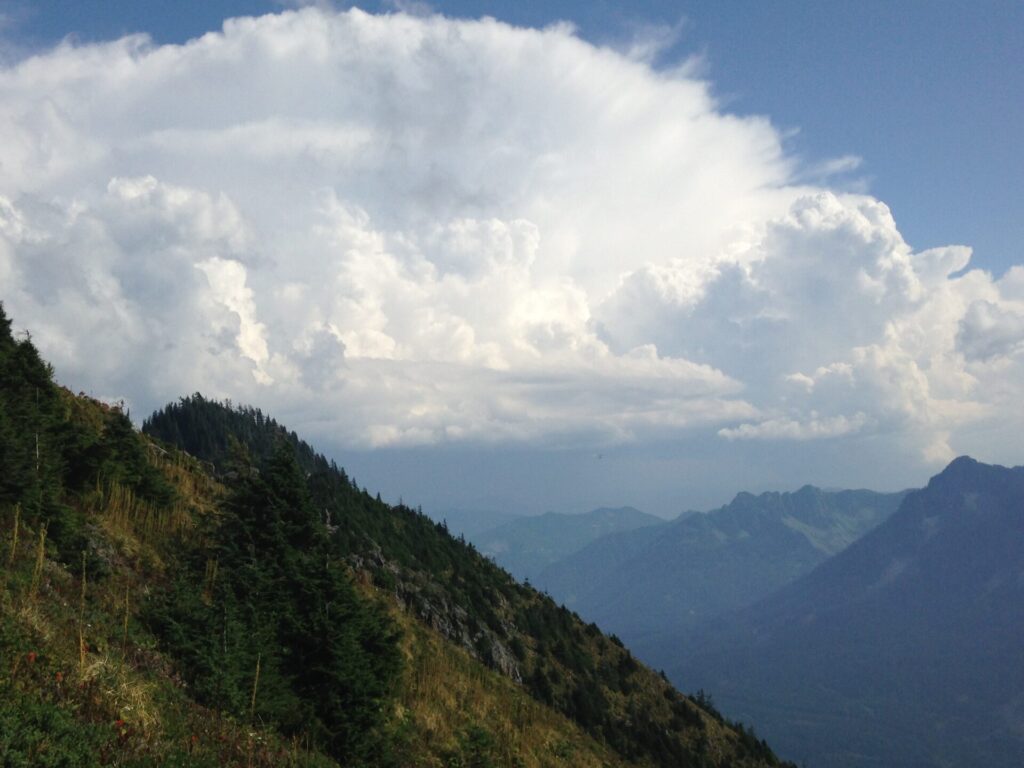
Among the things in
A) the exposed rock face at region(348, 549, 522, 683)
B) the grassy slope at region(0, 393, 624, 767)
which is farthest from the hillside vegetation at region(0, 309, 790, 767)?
the exposed rock face at region(348, 549, 522, 683)

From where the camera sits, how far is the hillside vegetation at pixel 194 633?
11.1 meters

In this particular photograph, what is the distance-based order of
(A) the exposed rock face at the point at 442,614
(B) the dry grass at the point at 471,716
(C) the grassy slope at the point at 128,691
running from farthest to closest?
(A) the exposed rock face at the point at 442,614 → (B) the dry grass at the point at 471,716 → (C) the grassy slope at the point at 128,691

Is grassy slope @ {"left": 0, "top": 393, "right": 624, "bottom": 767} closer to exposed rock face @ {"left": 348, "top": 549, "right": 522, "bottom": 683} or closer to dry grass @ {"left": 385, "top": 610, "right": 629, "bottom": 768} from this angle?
dry grass @ {"left": 385, "top": 610, "right": 629, "bottom": 768}

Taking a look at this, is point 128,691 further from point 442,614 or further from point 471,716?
point 442,614

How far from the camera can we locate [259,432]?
112 metres

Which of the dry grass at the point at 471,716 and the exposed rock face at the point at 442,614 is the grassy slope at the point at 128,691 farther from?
the exposed rock face at the point at 442,614

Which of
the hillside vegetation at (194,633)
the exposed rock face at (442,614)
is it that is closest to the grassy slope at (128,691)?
the hillside vegetation at (194,633)

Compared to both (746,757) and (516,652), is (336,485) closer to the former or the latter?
(516,652)

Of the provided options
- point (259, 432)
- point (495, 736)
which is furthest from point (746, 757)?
point (259, 432)

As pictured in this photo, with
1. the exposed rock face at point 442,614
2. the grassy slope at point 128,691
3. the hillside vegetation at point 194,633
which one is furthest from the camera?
the exposed rock face at point 442,614

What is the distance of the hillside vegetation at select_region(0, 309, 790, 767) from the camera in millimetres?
11078

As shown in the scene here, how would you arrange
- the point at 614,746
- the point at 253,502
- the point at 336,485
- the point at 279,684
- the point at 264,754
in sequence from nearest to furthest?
the point at 264,754
the point at 279,684
the point at 253,502
the point at 614,746
the point at 336,485

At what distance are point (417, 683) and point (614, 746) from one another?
70.3ft

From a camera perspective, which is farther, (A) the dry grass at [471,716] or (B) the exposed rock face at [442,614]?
(B) the exposed rock face at [442,614]
